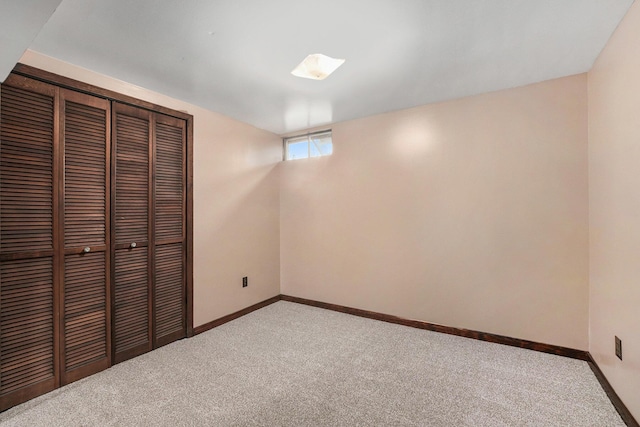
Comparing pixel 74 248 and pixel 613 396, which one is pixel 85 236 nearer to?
pixel 74 248

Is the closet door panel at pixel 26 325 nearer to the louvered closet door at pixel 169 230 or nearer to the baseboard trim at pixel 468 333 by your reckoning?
the louvered closet door at pixel 169 230

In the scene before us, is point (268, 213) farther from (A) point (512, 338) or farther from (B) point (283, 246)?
(A) point (512, 338)

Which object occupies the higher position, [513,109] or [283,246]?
[513,109]

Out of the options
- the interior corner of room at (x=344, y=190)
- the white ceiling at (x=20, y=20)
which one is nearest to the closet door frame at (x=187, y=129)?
the interior corner of room at (x=344, y=190)

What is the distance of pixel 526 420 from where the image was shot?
170cm

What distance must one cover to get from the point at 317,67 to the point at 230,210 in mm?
1928

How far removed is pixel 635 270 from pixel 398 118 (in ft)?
7.57

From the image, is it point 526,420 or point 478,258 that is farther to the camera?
point 478,258

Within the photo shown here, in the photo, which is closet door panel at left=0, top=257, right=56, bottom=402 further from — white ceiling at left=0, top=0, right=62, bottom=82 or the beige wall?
the beige wall

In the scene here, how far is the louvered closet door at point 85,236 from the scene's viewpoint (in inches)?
82.7

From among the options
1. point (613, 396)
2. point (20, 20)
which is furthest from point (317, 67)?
point (613, 396)

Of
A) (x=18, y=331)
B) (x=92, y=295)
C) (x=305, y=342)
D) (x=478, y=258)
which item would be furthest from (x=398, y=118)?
(x=18, y=331)

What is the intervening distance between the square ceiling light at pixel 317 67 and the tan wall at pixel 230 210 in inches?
53.7

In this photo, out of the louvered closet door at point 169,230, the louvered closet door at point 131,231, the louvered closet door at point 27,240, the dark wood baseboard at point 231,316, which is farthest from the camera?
the dark wood baseboard at point 231,316
